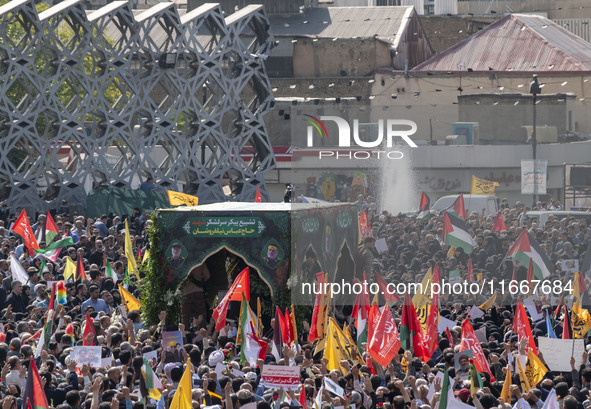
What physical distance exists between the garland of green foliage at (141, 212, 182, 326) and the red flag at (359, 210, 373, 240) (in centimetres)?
507

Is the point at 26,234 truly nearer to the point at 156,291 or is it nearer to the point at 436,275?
the point at 156,291

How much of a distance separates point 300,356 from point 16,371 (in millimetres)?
3558

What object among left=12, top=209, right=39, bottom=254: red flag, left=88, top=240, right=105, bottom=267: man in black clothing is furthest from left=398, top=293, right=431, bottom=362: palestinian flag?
left=12, top=209, right=39, bottom=254: red flag

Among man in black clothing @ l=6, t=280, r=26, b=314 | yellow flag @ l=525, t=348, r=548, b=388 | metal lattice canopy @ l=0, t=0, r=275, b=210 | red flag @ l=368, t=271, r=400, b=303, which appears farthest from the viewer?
metal lattice canopy @ l=0, t=0, r=275, b=210

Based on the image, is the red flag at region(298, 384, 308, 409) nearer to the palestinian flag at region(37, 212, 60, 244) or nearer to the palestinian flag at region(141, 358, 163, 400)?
the palestinian flag at region(141, 358, 163, 400)

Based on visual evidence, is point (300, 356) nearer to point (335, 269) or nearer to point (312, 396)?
point (312, 396)

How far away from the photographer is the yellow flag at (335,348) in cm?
1614

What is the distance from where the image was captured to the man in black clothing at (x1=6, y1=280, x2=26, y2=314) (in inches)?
827

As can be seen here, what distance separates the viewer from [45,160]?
40750 millimetres

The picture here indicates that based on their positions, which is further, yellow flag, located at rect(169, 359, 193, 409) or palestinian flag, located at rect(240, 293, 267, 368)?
palestinian flag, located at rect(240, 293, 267, 368)

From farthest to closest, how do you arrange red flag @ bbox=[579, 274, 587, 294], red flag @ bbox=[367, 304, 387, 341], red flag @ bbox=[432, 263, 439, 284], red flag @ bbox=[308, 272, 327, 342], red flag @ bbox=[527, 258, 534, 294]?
red flag @ bbox=[527, 258, 534, 294], red flag @ bbox=[579, 274, 587, 294], red flag @ bbox=[432, 263, 439, 284], red flag @ bbox=[308, 272, 327, 342], red flag @ bbox=[367, 304, 387, 341]

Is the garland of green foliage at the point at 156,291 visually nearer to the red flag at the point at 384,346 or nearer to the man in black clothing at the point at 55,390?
the red flag at the point at 384,346

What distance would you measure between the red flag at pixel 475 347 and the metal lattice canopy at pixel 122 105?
84.5 ft

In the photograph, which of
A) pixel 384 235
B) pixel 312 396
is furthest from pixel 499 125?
pixel 312 396
